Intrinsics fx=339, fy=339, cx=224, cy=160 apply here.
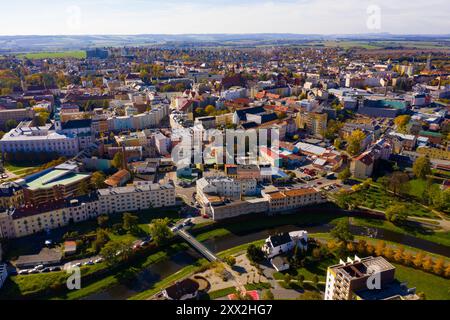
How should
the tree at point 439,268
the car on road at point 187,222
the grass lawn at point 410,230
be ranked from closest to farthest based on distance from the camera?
1. the tree at point 439,268
2. the grass lawn at point 410,230
3. the car on road at point 187,222

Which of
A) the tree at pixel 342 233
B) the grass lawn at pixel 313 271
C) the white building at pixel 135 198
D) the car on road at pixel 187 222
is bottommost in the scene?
the grass lawn at pixel 313 271

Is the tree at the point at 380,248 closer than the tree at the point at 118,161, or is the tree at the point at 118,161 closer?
the tree at the point at 380,248

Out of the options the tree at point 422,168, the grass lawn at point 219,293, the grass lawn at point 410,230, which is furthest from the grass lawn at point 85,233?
the tree at point 422,168

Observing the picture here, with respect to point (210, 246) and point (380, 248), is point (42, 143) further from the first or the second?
point (380, 248)

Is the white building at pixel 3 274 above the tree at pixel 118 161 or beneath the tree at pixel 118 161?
beneath

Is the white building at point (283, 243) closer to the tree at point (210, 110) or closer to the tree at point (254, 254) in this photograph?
the tree at point (254, 254)

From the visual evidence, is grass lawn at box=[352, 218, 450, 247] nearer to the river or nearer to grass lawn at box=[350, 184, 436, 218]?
the river
